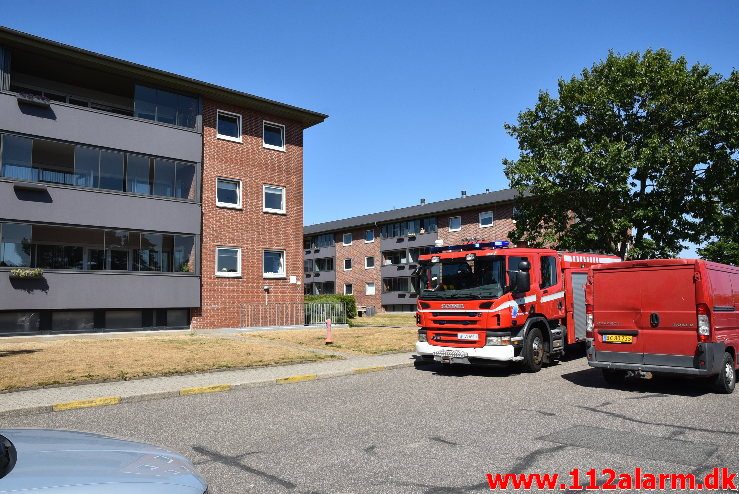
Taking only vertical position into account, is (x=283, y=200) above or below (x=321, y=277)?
above

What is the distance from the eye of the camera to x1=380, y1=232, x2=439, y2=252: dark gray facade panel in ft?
173

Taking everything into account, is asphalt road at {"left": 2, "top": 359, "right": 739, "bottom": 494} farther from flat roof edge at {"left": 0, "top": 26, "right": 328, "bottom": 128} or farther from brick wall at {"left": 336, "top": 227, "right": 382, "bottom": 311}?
brick wall at {"left": 336, "top": 227, "right": 382, "bottom": 311}

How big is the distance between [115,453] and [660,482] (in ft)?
14.7

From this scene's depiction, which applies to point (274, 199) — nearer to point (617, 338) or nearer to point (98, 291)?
point (98, 291)

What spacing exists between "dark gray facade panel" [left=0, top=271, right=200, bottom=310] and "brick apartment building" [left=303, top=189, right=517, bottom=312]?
26.6 m

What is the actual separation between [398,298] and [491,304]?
4370 cm

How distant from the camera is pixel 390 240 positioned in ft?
186

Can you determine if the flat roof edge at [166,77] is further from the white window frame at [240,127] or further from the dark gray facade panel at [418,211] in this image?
the dark gray facade panel at [418,211]

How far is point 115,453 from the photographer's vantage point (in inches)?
116

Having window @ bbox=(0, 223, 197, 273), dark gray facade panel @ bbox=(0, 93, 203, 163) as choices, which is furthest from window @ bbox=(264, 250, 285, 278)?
dark gray facade panel @ bbox=(0, 93, 203, 163)

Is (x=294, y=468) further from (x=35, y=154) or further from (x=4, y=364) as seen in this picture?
(x=35, y=154)

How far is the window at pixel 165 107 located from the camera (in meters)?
23.4

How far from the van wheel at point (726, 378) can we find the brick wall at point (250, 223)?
18939 mm

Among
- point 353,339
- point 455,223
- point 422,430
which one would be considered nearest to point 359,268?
point 455,223
